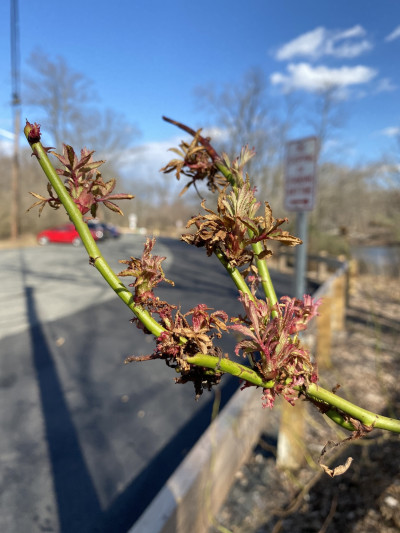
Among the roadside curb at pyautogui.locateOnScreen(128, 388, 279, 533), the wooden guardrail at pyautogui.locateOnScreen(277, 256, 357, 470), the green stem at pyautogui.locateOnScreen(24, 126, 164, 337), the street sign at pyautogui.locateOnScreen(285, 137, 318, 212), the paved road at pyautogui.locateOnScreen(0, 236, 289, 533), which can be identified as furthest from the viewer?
the street sign at pyautogui.locateOnScreen(285, 137, 318, 212)

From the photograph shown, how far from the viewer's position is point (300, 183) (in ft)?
14.4

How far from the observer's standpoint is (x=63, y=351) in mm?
5375

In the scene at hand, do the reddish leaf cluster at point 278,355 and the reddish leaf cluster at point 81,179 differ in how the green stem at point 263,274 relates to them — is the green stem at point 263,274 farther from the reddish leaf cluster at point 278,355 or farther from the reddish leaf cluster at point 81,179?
the reddish leaf cluster at point 81,179

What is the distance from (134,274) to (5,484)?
10.6ft

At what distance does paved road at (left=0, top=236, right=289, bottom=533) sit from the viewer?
282 centimetres

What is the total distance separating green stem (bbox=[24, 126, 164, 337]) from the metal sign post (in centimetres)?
395

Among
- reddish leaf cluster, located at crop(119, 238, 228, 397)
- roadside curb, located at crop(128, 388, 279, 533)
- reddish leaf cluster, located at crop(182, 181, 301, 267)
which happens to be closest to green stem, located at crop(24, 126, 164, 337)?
reddish leaf cluster, located at crop(119, 238, 228, 397)

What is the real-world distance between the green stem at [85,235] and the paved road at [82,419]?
2.77 meters

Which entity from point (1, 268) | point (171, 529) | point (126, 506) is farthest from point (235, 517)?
point (1, 268)

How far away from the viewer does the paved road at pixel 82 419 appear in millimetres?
2822

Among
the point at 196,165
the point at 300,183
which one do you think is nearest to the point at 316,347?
the point at 300,183

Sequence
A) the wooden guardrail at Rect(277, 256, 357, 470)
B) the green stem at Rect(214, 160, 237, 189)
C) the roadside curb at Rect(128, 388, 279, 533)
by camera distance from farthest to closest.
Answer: the wooden guardrail at Rect(277, 256, 357, 470) < the roadside curb at Rect(128, 388, 279, 533) < the green stem at Rect(214, 160, 237, 189)

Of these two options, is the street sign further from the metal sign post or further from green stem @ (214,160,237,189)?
green stem @ (214,160,237,189)

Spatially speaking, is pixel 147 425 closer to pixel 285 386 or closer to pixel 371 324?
pixel 285 386
